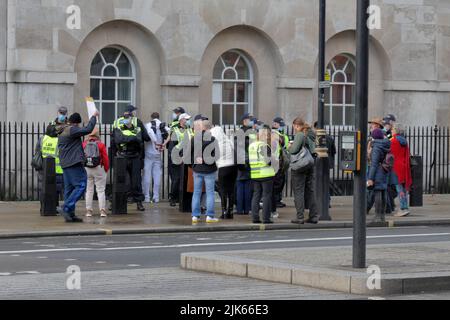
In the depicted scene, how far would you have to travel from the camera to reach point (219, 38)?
29.9m

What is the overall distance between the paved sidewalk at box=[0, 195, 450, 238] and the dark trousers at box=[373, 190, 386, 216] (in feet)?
1.01

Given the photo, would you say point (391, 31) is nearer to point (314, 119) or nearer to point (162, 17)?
point (314, 119)

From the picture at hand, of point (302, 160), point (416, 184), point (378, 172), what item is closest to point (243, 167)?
point (302, 160)

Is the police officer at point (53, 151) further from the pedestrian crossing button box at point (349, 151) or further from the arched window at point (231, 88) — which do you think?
the pedestrian crossing button box at point (349, 151)

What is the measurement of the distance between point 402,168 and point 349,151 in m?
10.1

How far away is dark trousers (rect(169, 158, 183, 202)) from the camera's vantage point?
2433 centimetres

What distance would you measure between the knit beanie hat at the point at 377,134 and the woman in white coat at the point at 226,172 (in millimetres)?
2583

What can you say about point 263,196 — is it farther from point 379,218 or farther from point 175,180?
point 175,180

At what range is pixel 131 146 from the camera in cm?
2339

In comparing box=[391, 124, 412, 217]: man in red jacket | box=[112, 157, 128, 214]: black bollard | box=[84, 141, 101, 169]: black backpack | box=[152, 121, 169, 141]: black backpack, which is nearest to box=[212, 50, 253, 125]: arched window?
box=[152, 121, 169, 141]: black backpack

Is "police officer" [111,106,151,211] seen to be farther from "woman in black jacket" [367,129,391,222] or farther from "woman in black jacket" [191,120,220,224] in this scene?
"woman in black jacket" [367,129,391,222]

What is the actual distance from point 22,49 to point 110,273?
13.7 m

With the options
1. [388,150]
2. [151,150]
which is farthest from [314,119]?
[388,150]

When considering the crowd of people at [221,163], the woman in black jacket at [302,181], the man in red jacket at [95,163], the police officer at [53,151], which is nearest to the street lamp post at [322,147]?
the crowd of people at [221,163]
